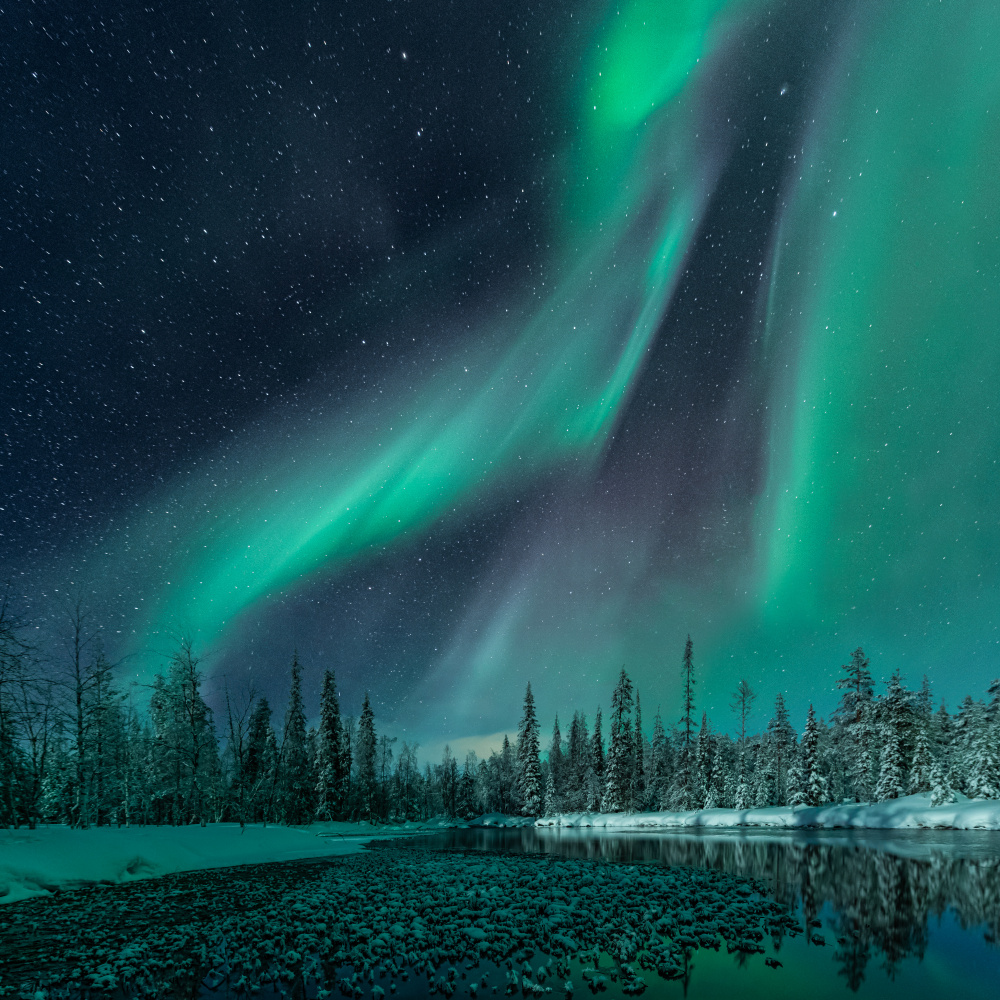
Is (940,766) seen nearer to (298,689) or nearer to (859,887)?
(859,887)

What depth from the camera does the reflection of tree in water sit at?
12062 millimetres

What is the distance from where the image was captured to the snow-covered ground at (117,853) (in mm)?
19375

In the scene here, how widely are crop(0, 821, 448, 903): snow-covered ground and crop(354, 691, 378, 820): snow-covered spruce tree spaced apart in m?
48.0

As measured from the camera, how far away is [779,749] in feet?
239

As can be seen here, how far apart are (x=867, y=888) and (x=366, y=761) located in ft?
243

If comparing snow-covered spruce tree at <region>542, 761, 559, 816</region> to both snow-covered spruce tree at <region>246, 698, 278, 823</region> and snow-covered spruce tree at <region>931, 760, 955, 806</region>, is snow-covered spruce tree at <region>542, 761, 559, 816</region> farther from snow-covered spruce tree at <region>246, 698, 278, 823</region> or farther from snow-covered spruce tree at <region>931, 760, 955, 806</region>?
snow-covered spruce tree at <region>931, 760, 955, 806</region>

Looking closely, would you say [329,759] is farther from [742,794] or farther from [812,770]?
[812,770]

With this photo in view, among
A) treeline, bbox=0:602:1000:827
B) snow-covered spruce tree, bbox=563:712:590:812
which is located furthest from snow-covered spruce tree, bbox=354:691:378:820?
snow-covered spruce tree, bbox=563:712:590:812

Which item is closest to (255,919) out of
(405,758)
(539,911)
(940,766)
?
(539,911)

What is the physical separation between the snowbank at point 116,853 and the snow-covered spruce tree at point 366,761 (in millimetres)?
48221

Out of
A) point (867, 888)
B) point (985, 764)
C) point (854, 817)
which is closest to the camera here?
point (867, 888)

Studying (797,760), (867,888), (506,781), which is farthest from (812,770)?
(506,781)

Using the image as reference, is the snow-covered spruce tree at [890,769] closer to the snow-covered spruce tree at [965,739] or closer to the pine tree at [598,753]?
the snow-covered spruce tree at [965,739]

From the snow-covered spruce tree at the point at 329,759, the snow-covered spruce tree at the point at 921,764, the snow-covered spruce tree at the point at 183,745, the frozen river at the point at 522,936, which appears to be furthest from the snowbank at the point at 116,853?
the snow-covered spruce tree at the point at 921,764
